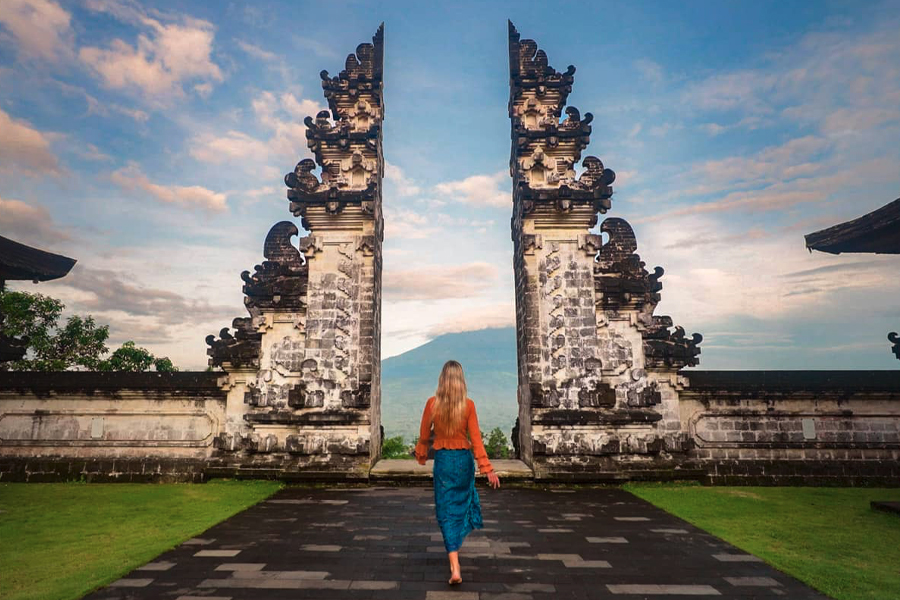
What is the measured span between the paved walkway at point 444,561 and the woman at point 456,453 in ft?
2.10

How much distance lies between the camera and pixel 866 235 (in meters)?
7.53

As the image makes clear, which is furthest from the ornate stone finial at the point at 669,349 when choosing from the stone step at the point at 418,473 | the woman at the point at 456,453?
the woman at the point at 456,453

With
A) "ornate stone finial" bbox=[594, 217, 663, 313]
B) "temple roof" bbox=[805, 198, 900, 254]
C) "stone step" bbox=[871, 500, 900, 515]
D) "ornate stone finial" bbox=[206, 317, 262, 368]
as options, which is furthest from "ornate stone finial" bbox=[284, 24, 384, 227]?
"stone step" bbox=[871, 500, 900, 515]

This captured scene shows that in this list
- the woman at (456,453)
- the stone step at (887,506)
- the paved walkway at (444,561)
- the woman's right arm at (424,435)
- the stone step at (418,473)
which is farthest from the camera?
the stone step at (418,473)

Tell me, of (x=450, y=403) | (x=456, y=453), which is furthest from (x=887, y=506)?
(x=450, y=403)

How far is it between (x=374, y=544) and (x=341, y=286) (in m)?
6.60

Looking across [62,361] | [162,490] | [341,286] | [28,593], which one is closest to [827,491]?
[341,286]

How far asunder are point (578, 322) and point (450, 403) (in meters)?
6.79

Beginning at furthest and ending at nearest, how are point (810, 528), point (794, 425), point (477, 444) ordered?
point (794, 425) < point (810, 528) < point (477, 444)

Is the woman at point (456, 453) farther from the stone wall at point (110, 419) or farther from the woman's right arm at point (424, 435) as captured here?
the stone wall at point (110, 419)

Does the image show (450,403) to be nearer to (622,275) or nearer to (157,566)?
(157,566)

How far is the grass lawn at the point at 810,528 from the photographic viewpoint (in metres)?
4.99

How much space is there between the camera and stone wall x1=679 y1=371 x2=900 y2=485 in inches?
421

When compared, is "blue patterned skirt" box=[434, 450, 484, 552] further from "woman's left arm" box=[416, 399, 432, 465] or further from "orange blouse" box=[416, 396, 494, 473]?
"woman's left arm" box=[416, 399, 432, 465]
